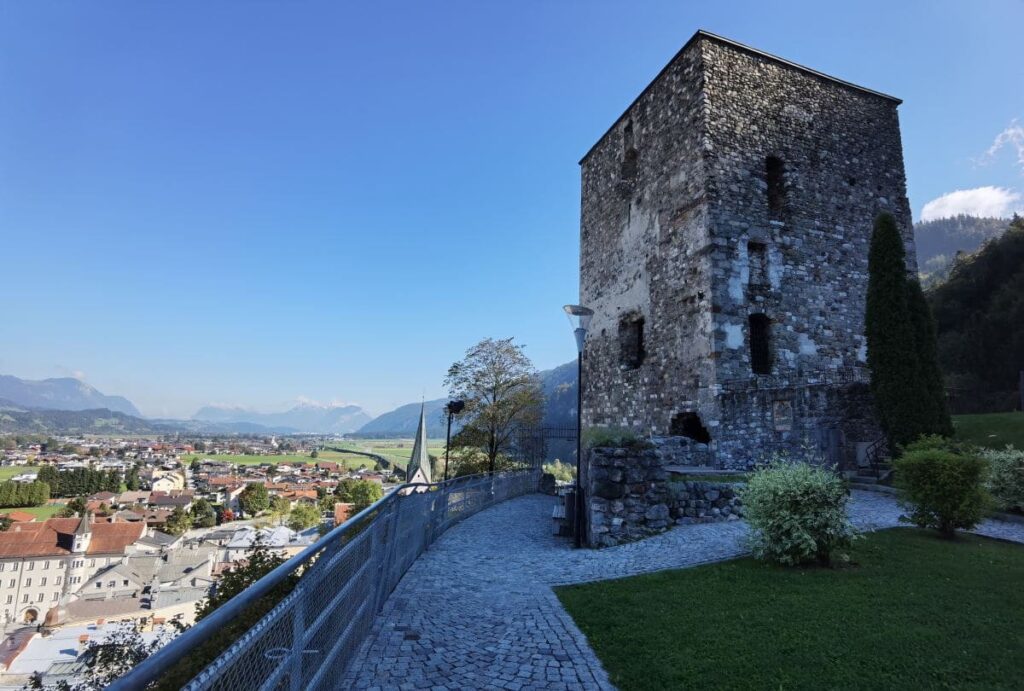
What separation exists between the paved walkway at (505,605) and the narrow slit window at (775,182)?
9.37m

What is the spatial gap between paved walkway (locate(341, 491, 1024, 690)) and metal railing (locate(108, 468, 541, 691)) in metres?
0.35

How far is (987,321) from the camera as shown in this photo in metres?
30.7

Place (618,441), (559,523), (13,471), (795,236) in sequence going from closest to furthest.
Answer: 1. (618,441)
2. (559,523)
3. (795,236)
4. (13,471)

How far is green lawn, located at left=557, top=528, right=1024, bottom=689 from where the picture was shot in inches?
160

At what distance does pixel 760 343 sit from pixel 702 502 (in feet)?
23.4

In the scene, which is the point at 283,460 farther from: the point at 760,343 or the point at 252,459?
the point at 760,343

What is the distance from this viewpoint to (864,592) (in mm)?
5820

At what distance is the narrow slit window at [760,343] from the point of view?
1595 centimetres

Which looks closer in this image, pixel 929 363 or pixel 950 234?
pixel 929 363

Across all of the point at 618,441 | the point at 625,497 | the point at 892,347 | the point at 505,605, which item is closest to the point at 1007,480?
the point at 892,347

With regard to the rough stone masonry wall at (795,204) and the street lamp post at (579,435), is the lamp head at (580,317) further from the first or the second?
the rough stone masonry wall at (795,204)

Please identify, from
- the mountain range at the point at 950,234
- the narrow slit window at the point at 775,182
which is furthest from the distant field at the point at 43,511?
the mountain range at the point at 950,234

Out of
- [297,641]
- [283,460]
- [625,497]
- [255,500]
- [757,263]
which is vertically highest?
[757,263]

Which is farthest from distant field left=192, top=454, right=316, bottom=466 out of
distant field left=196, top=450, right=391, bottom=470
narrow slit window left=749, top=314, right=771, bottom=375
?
narrow slit window left=749, top=314, right=771, bottom=375
